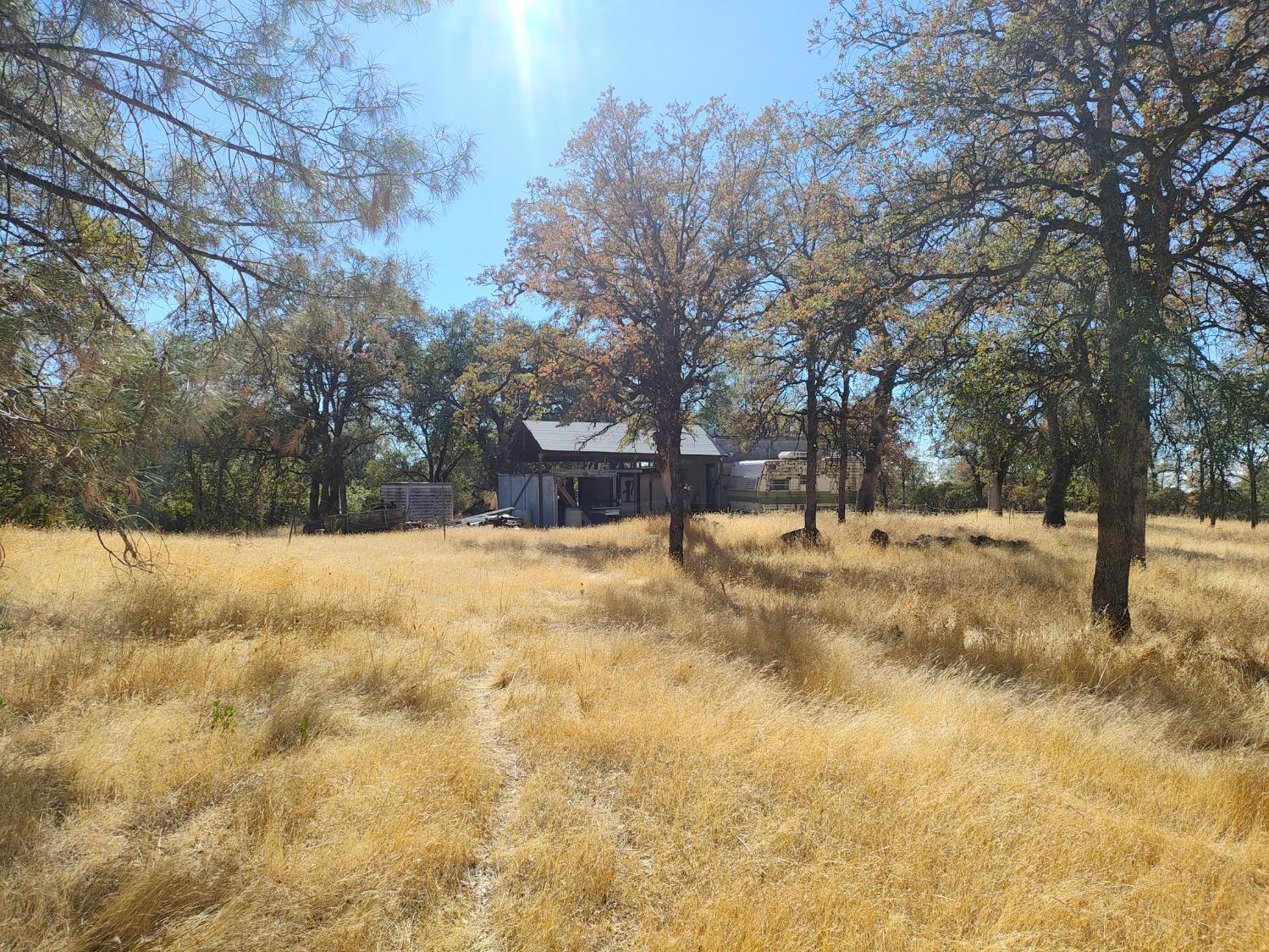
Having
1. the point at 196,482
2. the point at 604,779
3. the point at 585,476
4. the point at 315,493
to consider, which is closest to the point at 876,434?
the point at 585,476

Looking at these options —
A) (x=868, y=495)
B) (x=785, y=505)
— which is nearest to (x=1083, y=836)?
(x=868, y=495)

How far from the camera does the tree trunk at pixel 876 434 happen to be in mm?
13256

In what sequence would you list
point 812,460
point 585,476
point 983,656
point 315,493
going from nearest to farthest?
point 983,656 → point 812,460 → point 585,476 → point 315,493

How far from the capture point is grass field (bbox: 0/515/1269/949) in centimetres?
247

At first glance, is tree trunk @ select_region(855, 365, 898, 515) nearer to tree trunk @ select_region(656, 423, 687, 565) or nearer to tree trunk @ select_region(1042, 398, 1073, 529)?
tree trunk @ select_region(1042, 398, 1073, 529)

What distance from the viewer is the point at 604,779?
3.62 metres

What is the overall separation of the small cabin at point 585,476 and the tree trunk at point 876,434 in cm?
819

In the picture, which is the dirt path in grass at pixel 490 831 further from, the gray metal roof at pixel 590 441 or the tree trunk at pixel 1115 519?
the gray metal roof at pixel 590 441

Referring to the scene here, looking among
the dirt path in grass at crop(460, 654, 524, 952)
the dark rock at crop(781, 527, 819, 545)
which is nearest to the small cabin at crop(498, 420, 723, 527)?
the dark rock at crop(781, 527, 819, 545)

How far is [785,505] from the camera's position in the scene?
111 ft

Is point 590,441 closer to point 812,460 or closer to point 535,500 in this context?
point 535,500

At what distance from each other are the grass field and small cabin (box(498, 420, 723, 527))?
67.2 ft

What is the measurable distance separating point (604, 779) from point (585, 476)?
87.0 ft

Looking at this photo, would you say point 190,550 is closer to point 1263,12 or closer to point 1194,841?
point 1194,841
